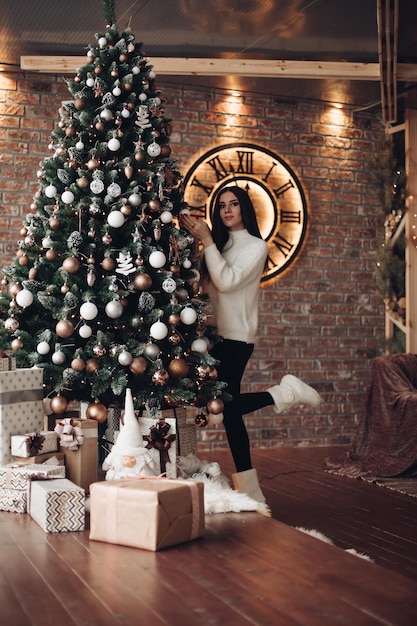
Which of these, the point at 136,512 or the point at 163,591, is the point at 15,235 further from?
the point at 163,591

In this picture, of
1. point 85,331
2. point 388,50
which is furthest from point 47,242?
point 388,50

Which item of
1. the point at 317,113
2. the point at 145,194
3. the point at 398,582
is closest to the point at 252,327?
the point at 145,194

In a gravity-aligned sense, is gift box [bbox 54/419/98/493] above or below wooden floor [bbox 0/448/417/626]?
above

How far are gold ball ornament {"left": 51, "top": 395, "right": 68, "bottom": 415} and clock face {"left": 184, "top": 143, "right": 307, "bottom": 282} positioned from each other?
2.88 m

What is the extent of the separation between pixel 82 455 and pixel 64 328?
507mm

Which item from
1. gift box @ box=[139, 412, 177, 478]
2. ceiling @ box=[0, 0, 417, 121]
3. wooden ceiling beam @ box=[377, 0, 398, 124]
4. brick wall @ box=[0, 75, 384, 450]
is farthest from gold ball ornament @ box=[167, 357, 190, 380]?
brick wall @ box=[0, 75, 384, 450]

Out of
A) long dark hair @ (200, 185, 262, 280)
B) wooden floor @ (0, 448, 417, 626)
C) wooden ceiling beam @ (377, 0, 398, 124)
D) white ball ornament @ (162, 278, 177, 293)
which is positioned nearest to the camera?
wooden floor @ (0, 448, 417, 626)

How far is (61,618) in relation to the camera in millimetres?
1674

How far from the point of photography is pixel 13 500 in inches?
105

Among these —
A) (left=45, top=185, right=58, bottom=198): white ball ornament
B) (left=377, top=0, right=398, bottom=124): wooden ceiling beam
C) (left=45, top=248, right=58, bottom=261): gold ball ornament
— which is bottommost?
(left=45, top=248, right=58, bottom=261): gold ball ornament

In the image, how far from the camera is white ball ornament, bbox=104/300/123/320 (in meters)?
3.13

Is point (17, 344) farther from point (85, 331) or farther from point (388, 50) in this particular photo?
point (388, 50)

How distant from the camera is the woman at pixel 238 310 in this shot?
3.64 m

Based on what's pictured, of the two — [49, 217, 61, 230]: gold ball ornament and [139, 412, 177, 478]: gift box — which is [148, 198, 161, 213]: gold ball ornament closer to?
→ [49, 217, 61, 230]: gold ball ornament
